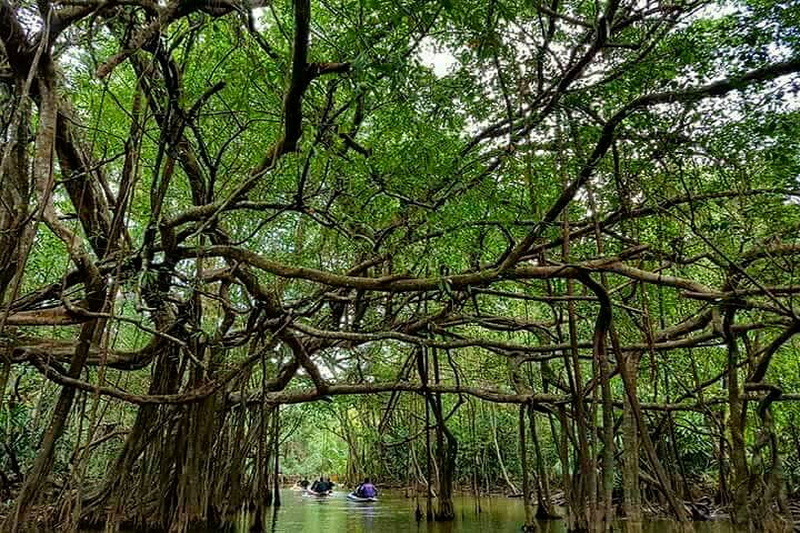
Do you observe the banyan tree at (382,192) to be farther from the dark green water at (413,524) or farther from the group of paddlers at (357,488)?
the group of paddlers at (357,488)

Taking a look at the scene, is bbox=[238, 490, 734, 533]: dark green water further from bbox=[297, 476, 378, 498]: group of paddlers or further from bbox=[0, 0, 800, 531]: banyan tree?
bbox=[297, 476, 378, 498]: group of paddlers

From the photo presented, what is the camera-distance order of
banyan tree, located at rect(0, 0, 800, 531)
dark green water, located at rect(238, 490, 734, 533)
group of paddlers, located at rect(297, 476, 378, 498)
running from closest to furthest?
banyan tree, located at rect(0, 0, 800, 531), dark green water, located at rect(238, 490, 734, 533), group of paddlers, located at rect(297, 476, 378, 498)

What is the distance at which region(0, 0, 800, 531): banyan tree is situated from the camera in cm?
296

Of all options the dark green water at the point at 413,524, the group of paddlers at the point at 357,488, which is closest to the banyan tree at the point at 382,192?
the dark green water at the point at 413,524

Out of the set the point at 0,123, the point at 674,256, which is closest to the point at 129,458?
the point at 0,123

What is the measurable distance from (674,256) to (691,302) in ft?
7.00

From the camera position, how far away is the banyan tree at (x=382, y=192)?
2.96 metres

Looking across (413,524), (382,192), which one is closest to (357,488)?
(413,524)

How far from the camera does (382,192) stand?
430 centimetres

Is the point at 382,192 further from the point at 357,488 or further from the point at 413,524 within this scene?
the point at 357,488

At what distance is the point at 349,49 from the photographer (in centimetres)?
317

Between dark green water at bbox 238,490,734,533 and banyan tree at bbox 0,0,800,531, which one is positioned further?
dark green water at bbox 238,490,734,533

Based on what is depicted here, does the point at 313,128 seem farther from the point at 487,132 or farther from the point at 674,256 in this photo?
the point at 674,256

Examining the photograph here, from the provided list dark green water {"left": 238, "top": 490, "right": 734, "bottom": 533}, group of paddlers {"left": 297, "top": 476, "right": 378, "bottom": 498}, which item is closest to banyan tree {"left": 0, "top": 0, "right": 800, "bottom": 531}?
dark green water {"left": 238, "top": 490, "right": 734, "bottom": 533}
